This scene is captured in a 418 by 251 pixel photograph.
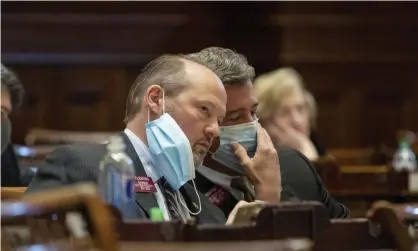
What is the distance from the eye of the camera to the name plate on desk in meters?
3.75

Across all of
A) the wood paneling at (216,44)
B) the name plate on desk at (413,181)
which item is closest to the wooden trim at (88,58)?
the wood paneling at (216,44)

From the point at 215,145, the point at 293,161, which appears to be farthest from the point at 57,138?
the point at 215,145

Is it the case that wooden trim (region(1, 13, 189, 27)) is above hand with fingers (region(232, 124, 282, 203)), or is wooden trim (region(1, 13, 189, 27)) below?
above

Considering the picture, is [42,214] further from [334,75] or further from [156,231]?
[334,75]

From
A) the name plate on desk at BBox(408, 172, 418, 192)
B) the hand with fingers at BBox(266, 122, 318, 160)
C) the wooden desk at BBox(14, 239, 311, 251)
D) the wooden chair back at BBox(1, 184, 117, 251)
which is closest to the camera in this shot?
the wooden chair back at BBox(1, 184, 117, 251)

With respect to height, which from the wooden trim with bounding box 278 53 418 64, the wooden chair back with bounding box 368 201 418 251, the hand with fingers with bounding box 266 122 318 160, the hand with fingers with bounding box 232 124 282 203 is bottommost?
the hand with fingers with bounding box 266 122 318 160

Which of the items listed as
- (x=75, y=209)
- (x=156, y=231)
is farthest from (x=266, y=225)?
(x=75, y=209)

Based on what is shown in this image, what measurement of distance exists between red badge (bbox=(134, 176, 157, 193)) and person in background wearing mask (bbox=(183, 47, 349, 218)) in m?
0.40

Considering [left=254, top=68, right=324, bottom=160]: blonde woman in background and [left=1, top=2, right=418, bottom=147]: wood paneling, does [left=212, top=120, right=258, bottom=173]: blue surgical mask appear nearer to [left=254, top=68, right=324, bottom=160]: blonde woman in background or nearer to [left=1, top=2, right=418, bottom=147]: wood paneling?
[left=254, top=68, right=324, bottom=160]: blonde woman in background

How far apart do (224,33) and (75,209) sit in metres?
4.67

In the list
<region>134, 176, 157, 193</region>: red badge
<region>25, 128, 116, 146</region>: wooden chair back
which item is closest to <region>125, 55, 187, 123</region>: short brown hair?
<region>134, 176, 157, 193</region>: red badge

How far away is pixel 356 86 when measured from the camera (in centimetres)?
607

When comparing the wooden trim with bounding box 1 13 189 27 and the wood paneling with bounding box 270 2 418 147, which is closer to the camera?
the wooden trim with bounding box 1 13 189 27

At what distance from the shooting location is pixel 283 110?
4.21 metres
